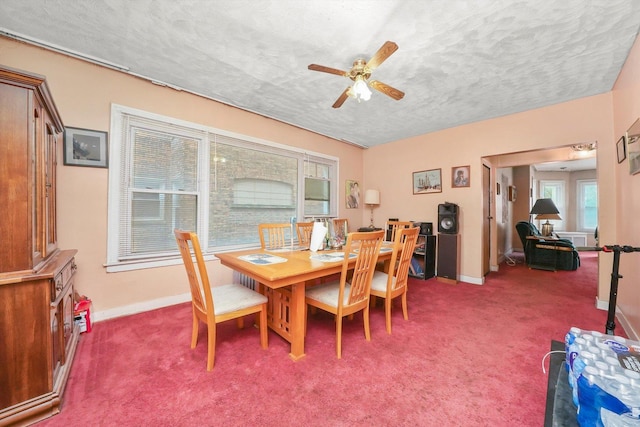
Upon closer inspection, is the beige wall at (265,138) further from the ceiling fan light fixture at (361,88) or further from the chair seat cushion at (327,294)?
the ceiling fan light fixture at (361,88)

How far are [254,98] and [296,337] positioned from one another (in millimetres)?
2838

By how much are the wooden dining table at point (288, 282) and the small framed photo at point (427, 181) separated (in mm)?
2631

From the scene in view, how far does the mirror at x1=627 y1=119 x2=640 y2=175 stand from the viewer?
1944 mm

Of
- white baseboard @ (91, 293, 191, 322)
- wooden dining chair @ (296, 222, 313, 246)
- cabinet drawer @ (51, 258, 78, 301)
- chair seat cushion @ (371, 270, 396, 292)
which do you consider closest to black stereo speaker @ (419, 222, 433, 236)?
chair seat cushion @ (371, 270, 396, 292)

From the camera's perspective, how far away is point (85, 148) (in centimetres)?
237

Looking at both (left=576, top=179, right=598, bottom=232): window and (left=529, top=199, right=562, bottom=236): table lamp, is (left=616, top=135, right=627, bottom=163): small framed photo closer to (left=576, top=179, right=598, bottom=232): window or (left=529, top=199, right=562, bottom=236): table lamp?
(left=529, top=199, right=562, bottom=236): table lamp

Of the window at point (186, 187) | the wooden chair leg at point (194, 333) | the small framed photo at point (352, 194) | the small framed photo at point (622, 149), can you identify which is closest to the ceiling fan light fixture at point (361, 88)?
the window at point (186, 187)

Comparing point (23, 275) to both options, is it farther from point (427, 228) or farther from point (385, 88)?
point (427, 228)

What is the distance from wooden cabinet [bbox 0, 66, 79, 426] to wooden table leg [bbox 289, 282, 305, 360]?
4.48 feet

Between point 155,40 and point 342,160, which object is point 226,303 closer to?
point 155,40

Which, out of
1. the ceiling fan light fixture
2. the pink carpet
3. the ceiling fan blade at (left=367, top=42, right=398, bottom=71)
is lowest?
the pink carpet

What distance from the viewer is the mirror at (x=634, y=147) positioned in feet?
6.38

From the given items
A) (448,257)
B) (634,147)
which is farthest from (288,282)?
(448,257)

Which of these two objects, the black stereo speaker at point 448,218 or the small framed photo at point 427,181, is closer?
the black stereo speaker at point 448,218
